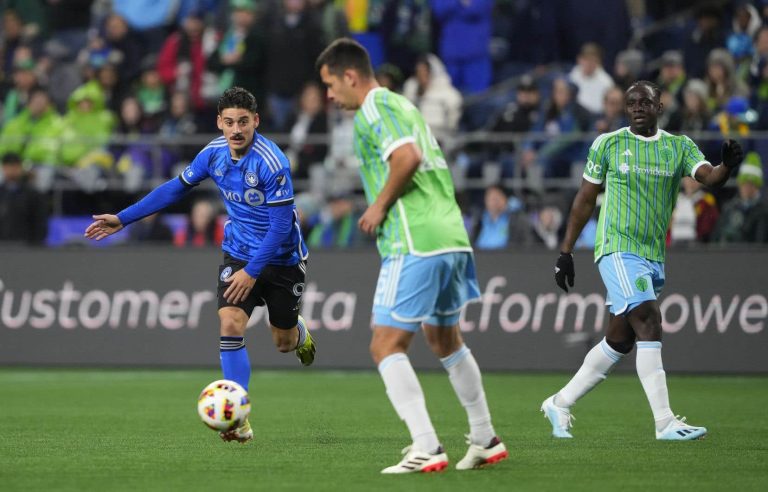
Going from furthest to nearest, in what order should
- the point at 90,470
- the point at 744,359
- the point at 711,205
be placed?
the point at 711,205 < the point at 744,359 < the point at 90,470

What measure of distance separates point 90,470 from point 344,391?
6.12 m

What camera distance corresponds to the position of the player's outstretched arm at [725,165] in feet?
29.6

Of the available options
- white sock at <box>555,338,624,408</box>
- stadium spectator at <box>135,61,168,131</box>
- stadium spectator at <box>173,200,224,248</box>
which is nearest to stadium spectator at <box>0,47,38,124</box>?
stadium spectator at <box>135,61,168,131</box>

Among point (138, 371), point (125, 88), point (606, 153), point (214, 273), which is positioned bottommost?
point (138, 371)

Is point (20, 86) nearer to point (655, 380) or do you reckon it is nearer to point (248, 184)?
point (248, 184)

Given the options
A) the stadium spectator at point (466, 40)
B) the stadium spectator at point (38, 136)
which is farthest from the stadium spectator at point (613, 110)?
the stadium spectator at point (38, 136)

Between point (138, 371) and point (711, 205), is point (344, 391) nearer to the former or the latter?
point (138, 371)

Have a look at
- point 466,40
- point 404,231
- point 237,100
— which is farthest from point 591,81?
point 404,231

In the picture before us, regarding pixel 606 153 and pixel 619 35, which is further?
pixel 619 35

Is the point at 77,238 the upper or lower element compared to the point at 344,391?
upper

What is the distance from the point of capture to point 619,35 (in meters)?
19.2

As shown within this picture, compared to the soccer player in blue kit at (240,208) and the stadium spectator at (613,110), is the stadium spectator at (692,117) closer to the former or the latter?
the stadium spectator at (613,110)

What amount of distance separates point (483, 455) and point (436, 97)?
11.5 m

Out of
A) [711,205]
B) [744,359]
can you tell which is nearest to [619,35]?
[711,205]
